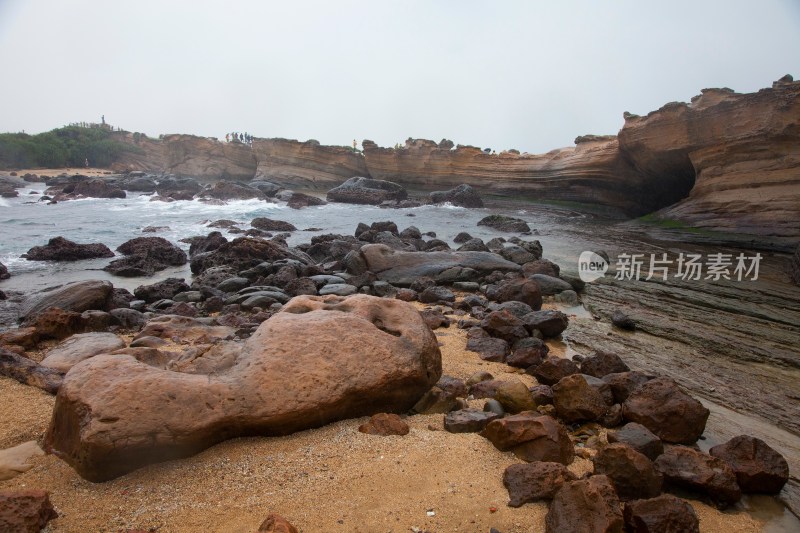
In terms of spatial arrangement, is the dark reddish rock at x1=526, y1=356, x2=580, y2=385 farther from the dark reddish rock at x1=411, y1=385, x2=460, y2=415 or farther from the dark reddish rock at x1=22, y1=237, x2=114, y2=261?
the dark reddish rock at x1=22, y1=237, x2=114, y2=261

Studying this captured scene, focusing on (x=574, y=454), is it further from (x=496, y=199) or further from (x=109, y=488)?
(x=496, y=199)

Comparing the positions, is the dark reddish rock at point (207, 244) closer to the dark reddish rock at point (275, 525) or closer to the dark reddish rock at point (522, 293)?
the dark reddish rock at point (522, 293)

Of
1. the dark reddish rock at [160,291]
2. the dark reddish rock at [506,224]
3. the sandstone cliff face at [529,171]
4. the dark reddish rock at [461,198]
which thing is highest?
the sandstone cliff face at [529,171]

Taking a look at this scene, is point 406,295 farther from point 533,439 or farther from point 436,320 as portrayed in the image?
point 533,439

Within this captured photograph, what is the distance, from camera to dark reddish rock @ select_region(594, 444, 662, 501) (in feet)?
10.2

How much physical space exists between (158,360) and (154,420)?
3.92ft

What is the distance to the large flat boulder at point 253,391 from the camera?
119 inches

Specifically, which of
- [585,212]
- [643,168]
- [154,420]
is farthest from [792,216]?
[154,420]

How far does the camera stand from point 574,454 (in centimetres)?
358

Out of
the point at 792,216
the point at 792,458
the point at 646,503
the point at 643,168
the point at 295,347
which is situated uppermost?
the point at 643,168

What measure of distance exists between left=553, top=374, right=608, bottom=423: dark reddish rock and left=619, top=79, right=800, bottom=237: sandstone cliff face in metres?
13.7

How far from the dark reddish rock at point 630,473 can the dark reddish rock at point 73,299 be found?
6845mm

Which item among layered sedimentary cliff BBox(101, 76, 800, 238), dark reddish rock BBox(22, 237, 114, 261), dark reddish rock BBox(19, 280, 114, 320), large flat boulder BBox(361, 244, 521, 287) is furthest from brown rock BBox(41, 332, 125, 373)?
layered sedimentary cliff BBox(101, 76, 800, 238)

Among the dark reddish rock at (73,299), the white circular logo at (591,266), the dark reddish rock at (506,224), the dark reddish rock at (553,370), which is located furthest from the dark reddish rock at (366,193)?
the dark reddish rock at (553,370)
